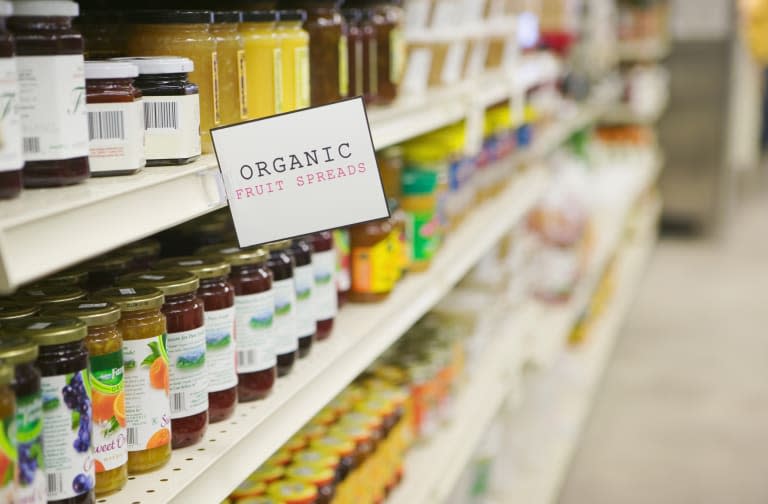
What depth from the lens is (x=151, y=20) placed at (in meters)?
1.29

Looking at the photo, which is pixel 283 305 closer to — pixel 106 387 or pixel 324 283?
pixel 324 283

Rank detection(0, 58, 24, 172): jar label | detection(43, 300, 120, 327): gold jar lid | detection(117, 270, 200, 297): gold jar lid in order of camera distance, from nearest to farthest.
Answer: detection(0, 58, 24, 172): jar label < detection(43, 300, 120, 327): gold jar lid < detection(117, 270, 200, 297): gold jar lid

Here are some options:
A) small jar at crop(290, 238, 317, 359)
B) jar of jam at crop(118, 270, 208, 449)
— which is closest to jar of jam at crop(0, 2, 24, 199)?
jar of jam at crop(118, 270, 208, 449)

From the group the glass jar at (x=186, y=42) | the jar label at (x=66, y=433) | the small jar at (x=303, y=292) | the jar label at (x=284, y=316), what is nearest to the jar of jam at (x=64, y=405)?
the jar label at (x=66, y=433)

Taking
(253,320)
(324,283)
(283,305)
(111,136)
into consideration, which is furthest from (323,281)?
(111,136)

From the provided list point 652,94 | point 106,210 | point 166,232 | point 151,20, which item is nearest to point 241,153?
point 151,20

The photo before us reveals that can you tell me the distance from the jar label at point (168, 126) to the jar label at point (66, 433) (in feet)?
0.97

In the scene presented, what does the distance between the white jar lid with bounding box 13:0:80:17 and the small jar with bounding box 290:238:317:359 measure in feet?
2.44

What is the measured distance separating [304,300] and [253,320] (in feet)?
0.73

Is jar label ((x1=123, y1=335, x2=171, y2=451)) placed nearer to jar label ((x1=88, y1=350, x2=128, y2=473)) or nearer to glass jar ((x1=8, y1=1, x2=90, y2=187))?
jar label ((x1=88, y1=350, x2=128, y2=473))

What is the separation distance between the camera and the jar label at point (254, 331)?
1.46m

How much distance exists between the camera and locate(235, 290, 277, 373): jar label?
4.78 feet

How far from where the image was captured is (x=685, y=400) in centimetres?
451

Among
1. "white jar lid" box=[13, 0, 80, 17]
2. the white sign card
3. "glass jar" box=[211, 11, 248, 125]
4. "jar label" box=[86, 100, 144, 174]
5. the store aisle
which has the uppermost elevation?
"white jar lid" box=[13, 0, 80, 17]
